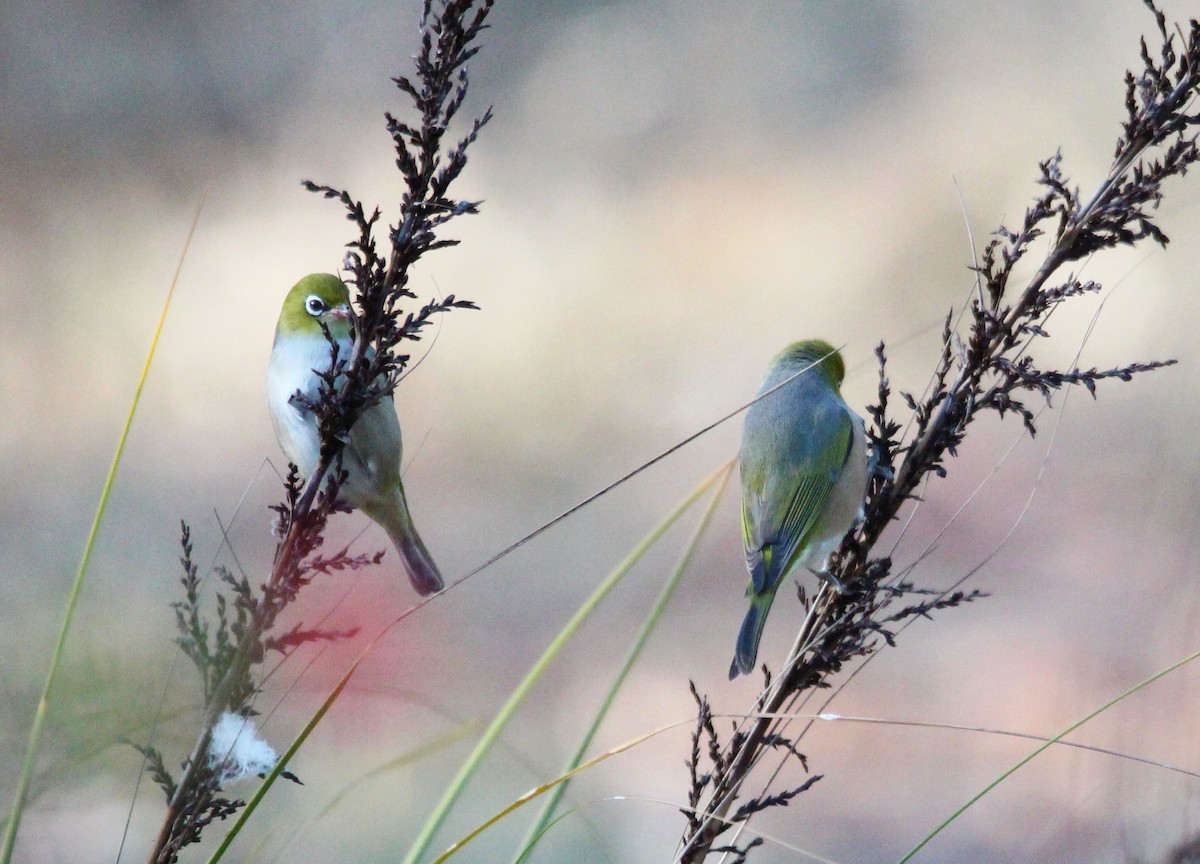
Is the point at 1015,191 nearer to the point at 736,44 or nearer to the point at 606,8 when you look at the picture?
the point at 736,44

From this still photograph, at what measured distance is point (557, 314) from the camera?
809cm

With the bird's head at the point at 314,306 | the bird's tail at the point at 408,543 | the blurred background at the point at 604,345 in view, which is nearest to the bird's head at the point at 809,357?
the bird's tail at the point at 408,543

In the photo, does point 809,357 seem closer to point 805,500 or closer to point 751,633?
point 805,500

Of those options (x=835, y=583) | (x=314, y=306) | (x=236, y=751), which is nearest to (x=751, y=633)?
(x=835, y=583)

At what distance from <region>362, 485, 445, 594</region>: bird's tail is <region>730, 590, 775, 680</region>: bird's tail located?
26.5 inches

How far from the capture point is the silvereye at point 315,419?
242cm

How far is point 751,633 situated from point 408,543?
80 centimetres

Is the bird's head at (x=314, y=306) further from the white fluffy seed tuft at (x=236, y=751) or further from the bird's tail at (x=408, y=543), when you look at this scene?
the white fluffy seed tuft at (x=236, y=751)

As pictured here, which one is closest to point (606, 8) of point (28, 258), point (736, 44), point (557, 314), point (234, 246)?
point (736, 44)

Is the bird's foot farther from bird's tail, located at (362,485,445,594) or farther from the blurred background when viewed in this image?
the blurred background

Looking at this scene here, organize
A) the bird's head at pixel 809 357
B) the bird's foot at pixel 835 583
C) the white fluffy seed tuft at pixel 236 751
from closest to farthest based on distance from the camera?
the white fluffy seed tuft at pixel 236 751
the bird's foot at pixel 835 583
the bird's head at pixel 809 357

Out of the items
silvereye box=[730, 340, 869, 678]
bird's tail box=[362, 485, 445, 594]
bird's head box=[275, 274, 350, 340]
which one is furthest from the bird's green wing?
bird's head box=[275, 274, 350, 340]

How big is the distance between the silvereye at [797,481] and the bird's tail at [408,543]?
747mm

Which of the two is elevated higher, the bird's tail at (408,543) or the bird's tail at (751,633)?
the bird's tail at (408,543)
